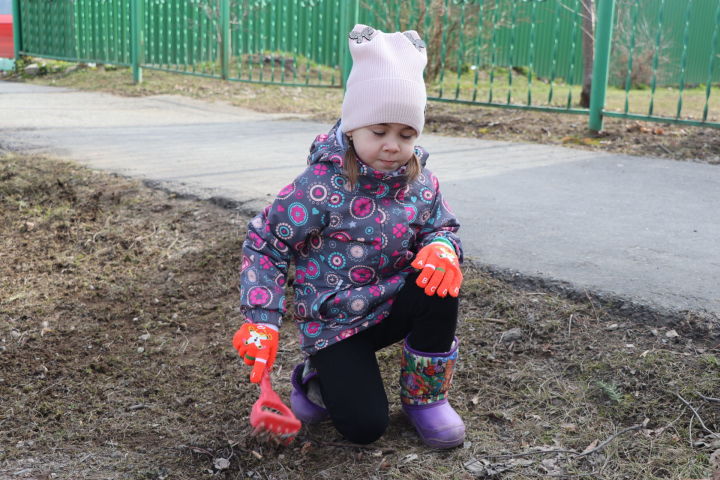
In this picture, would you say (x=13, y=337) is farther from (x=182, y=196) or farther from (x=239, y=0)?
(x=239, y=0)

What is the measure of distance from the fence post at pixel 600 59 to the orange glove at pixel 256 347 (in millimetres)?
4737

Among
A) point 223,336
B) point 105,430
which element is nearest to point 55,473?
point 105,430

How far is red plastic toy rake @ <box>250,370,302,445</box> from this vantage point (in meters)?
2.14

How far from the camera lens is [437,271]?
6.91 feet

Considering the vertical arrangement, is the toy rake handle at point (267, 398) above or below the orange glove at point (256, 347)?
below

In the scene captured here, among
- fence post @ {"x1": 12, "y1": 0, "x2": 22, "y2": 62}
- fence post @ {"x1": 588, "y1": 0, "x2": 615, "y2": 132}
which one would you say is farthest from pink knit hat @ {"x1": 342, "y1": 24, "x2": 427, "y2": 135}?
fence post @ {"x1": 12, "y1": 0, "x2": 22, "y2": 62}

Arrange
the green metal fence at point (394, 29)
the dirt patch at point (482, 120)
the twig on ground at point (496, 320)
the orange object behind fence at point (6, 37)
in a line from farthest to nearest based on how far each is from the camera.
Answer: the orange object behind fence at point (6, 37)
the green metal fence at point (394, 29)
the dirt patch at point (482, 120)
the twig on ground at point (496, 320)

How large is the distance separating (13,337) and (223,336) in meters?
0.75

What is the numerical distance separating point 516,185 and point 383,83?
8.38 ft

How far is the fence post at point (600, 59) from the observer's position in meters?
6.11

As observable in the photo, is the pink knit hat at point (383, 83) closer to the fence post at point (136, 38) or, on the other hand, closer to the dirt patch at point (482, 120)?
the dirt patch at point (482, 120)

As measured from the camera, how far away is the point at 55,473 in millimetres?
2146

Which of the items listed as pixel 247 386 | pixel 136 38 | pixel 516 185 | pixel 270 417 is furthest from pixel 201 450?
pixel 136 38

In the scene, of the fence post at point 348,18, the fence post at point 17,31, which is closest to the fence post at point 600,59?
the fence post at point 348,18
